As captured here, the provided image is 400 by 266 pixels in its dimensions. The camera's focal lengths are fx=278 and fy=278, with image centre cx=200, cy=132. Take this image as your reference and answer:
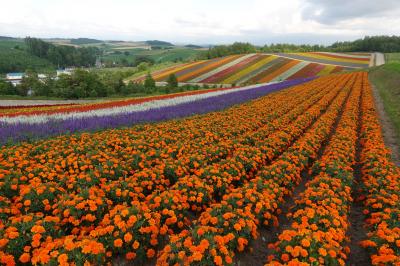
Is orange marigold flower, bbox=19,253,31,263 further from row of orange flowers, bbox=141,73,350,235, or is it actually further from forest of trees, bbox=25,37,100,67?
forest of trees, bbox=25,37,100,67

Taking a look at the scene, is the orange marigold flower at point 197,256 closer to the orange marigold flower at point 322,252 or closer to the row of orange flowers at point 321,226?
the row of orange flowers at point 321,226


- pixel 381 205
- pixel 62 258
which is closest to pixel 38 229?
pixel 62 258

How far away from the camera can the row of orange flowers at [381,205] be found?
5214 mm

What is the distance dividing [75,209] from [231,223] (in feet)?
10.6

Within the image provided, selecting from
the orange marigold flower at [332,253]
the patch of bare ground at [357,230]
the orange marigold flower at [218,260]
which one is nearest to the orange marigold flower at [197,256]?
the orange marigold flower at [218,260]

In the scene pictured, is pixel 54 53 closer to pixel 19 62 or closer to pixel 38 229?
pixel 19 62

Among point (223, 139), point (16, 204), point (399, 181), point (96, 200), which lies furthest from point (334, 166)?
point (16, 204)

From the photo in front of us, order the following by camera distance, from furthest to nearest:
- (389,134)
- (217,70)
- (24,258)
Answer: (217,70) < (389,134) < (24,258)

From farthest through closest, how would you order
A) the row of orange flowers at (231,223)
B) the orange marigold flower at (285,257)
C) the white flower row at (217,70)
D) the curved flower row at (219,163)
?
the white flower row at (217,70) → the curved flower row at (219,163) → the orange marigold flower at (285,257) → the row of orange flowers at (231,223)

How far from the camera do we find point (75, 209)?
579 centimetres

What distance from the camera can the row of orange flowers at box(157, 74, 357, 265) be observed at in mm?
4559

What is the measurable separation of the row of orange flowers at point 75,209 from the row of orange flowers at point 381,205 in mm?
3810

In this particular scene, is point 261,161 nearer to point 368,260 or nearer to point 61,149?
point 368,260

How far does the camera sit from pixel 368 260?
5871 mm
